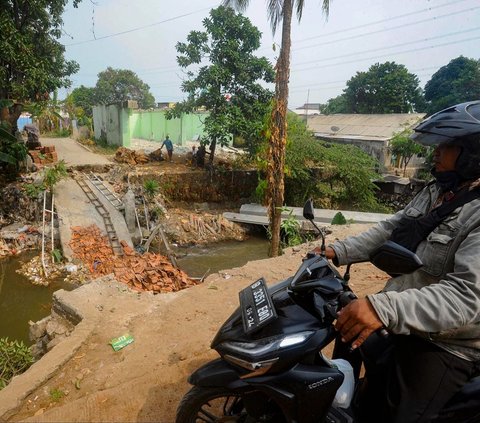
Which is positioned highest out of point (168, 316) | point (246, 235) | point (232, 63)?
point (232, 63)

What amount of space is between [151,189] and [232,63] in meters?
6.40

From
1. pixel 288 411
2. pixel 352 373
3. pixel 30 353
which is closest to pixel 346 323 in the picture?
pixel 288 411

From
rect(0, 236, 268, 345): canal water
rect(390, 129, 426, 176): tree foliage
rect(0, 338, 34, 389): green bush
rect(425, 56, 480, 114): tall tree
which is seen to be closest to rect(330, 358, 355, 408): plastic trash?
rect(0, 338, 34, 389): green bush

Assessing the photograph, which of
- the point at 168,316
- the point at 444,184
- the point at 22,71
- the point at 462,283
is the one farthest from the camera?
the point at 22,71

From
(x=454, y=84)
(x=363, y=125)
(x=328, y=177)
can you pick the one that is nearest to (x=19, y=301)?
(x=328, y=177)

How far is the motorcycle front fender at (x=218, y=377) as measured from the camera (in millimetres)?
1579

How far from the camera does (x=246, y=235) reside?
44.4ft

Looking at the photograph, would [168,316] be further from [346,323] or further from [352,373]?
[346,323]

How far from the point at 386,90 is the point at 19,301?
102ft

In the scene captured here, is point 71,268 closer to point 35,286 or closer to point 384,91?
point 35,286

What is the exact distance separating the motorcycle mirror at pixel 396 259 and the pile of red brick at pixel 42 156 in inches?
596

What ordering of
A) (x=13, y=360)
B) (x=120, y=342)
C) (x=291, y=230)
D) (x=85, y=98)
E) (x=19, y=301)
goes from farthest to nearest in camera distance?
(x=85, y=98) → (x=291, y=230) → (x=19, y=301) → (x=13, y=360) → (x=120, y=342)

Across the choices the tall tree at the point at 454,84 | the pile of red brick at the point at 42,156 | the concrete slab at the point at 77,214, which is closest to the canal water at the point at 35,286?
the concrete slab at the point at 77,214

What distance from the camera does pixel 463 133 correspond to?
1538 millimetres
